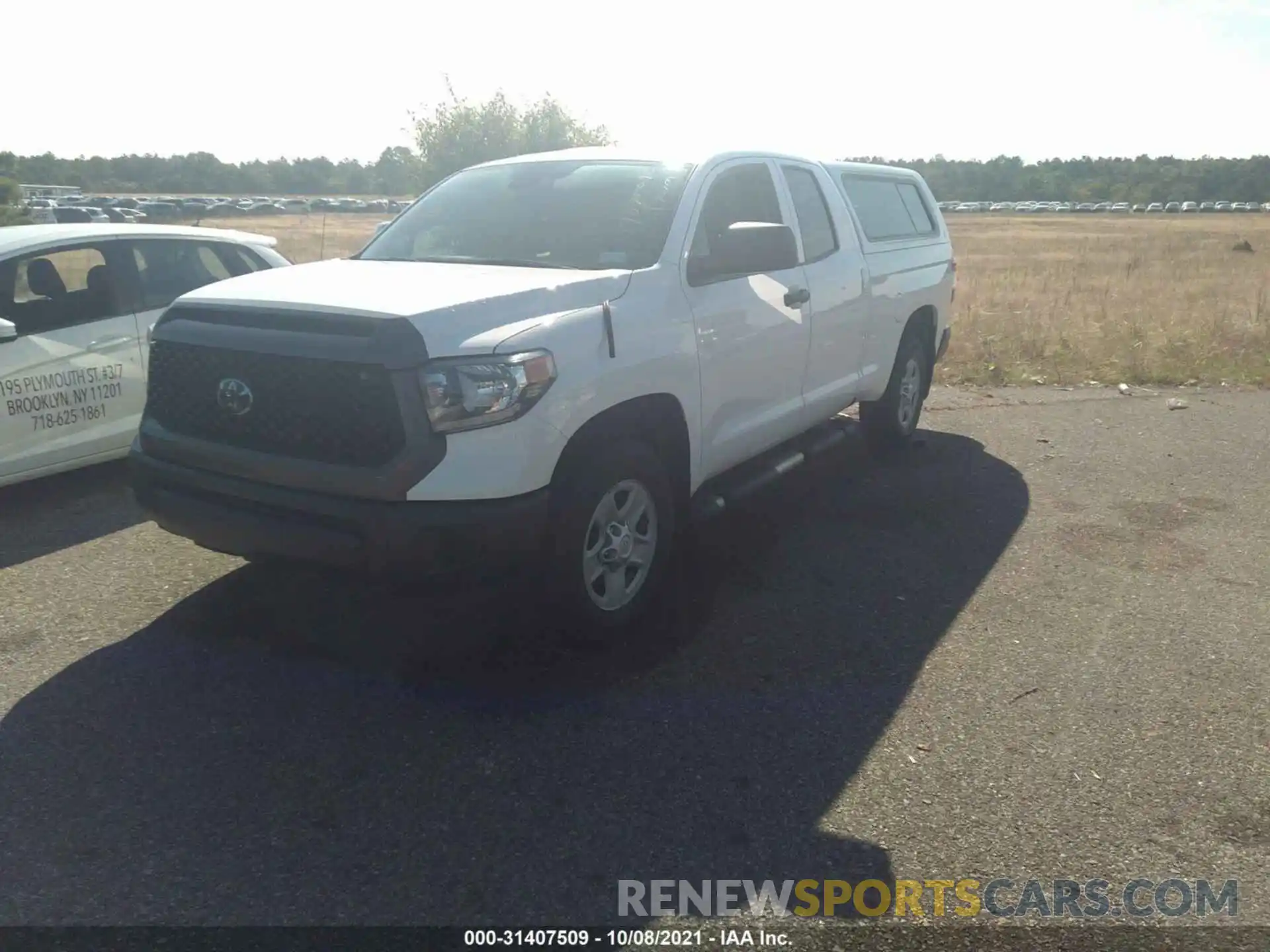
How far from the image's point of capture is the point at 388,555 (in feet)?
11.4

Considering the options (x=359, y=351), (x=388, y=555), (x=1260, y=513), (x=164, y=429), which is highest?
(x=359, y=351)

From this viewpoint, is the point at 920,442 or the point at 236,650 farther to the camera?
the point at 920,442

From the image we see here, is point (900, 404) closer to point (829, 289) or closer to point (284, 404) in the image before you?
point (829, 289)

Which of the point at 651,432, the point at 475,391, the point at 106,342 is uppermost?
the point at 475,391

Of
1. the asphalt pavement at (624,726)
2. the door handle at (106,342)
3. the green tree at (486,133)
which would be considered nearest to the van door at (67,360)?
the door handle at (106,342)

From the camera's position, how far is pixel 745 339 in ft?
15.8

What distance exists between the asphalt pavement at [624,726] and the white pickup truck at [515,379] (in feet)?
1.17

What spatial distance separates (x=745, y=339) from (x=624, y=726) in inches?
77.1

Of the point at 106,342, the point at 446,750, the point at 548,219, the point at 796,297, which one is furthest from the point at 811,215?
the point at 106,342

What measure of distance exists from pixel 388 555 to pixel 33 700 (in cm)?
144

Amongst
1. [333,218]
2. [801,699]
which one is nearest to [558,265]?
[801,699]

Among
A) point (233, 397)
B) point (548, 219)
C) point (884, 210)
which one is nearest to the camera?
point (233, 397)

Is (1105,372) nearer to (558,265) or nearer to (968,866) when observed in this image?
(558,265)

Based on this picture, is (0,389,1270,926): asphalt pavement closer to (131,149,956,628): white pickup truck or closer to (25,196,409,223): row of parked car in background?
(131,149,956,628): white pickup truck
